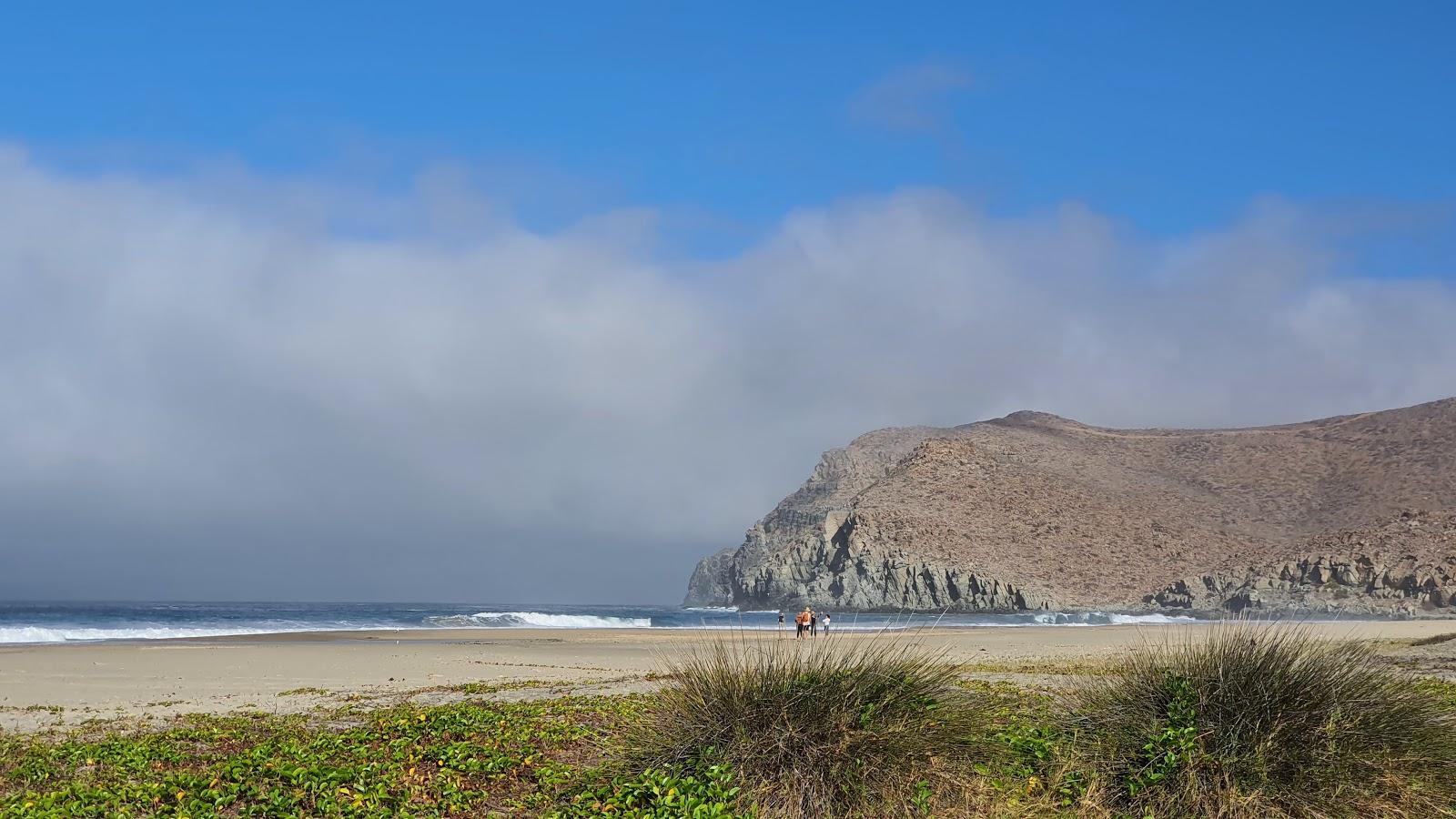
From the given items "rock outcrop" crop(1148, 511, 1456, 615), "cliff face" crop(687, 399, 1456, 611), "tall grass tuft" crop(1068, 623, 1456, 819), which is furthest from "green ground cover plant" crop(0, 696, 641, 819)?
"cliff face" crop(687, 399, 1456, 611)

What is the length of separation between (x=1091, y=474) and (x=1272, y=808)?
118 m

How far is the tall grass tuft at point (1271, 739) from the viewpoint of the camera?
327 inches

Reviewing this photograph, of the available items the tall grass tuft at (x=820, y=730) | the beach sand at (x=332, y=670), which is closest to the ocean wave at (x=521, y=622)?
the beach sand at (x=332, y=670)

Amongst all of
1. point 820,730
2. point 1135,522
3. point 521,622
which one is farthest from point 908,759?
point 1135,522

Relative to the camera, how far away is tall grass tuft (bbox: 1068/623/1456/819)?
831 cm

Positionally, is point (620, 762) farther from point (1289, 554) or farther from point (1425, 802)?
point (1289, 554)

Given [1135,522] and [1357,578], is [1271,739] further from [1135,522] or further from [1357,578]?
[1135,522]

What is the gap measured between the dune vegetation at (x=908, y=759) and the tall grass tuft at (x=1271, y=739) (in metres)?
0.02

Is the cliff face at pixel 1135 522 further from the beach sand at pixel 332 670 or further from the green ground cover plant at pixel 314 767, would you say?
the green ground cover plant at pixel 314 767

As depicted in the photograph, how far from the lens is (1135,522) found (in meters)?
108

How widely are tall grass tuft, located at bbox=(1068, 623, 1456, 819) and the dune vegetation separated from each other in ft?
0.05

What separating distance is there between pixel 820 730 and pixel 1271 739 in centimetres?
354

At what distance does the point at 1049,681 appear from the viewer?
17.1m

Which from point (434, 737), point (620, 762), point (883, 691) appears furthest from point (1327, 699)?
point (434, 737)
